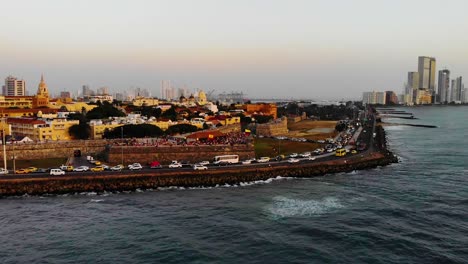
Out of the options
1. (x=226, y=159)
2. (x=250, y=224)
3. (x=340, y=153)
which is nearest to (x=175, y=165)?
(x=226, y=159)

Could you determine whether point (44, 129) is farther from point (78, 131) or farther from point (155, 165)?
point (155, 165)

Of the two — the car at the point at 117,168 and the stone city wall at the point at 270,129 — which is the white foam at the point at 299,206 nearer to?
the car at the point at 117,168

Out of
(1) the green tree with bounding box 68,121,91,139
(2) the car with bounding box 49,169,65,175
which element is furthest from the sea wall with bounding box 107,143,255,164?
(1) the green tree with bounding box 68,121,91,139

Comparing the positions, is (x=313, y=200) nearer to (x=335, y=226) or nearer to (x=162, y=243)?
(x=335, y=226)

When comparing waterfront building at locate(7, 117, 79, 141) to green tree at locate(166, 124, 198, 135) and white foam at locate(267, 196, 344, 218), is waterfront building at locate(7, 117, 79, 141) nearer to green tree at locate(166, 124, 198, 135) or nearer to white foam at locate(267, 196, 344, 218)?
green tree at locate(166, 124, 198, 135)

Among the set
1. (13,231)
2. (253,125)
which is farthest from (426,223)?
(253,125)

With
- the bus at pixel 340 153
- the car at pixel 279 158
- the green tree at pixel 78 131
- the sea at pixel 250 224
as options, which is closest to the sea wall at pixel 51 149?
the green tree at pixel 78 131
